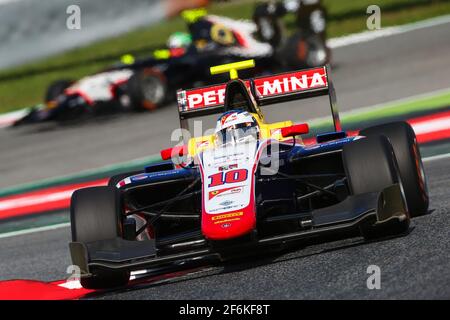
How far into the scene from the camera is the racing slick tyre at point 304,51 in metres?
17.3

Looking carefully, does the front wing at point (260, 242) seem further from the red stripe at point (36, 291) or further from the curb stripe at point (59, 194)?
the curb stripe at point (59, 194)

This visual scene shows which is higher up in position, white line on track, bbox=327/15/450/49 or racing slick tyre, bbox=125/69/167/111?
white line on track, bbox=327/15/450/49

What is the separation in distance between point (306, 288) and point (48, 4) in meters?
17.4

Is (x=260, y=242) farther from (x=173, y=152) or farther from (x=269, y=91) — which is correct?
(x=269, y=91)

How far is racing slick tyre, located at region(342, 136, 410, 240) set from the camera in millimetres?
6609

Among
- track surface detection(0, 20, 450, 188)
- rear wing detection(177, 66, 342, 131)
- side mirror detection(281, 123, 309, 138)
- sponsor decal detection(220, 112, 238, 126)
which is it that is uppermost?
rear wing detection(177, 66, 342, 131)

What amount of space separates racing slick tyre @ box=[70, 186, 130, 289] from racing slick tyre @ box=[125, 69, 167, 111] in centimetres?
953

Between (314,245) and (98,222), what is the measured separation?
1480mm

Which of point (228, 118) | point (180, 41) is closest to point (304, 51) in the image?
point (180, 41)

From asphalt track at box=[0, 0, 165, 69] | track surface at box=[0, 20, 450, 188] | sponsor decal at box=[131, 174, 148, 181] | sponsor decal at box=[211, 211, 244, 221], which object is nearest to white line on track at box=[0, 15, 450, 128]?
track surface at box=[0, 20, 450, 188]

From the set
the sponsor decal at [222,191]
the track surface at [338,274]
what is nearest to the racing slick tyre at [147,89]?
the track surface at [338,274]

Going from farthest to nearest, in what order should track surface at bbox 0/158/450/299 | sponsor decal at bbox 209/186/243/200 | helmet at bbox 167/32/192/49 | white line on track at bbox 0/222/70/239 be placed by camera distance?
helmet at bbox 167/32/192/49
white line on track at bbox 0/222/70/239
sponsor decal at bbox 209/186/243/200
track surface at bbox 0/158/450/299

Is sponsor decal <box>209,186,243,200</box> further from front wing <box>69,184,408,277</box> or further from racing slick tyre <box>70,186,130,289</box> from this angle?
racing slick tyre <box>70,186,130,289</box>
